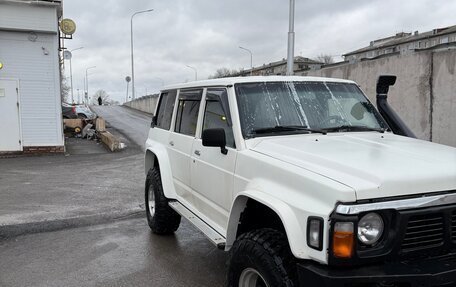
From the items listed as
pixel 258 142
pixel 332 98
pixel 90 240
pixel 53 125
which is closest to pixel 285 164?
pixel 258 142

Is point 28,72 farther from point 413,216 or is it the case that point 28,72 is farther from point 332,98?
point 413,216

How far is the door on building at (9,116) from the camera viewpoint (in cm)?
1391

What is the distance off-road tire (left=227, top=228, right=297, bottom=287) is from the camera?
2.71 metres

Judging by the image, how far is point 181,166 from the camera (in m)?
4.98

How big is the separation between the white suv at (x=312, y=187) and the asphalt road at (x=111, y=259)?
2.06 feet

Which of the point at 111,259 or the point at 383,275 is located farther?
the point at 111,259

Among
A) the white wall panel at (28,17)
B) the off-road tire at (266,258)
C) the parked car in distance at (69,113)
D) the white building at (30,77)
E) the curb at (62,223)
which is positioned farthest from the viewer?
the parked car in distance at (69,113)

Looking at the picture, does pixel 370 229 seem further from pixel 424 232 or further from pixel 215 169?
pixel 215 169

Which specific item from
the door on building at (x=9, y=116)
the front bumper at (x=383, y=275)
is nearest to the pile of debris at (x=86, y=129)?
the door on building at (x=9, y=116)

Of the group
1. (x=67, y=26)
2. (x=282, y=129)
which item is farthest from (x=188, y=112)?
(x=67, y=26)

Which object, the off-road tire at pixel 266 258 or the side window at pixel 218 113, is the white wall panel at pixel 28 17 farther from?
the off-road tire at pixel 266 258

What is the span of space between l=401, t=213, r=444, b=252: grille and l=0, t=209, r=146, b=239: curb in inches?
201

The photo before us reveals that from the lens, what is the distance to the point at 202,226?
166 inches

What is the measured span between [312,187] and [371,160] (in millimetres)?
522
